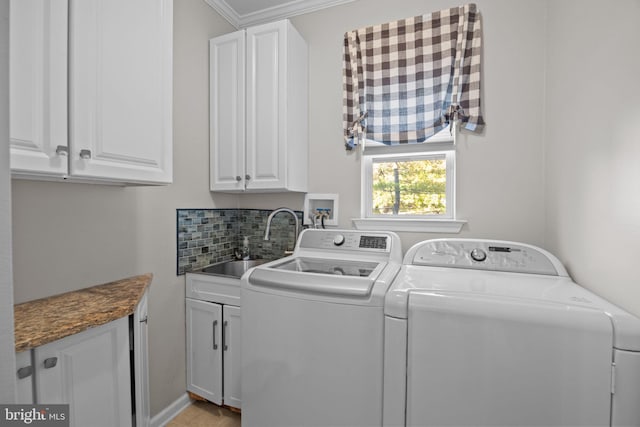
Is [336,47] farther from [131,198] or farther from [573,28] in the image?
[131,198]

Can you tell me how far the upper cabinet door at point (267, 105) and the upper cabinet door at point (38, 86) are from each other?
1.14 metres

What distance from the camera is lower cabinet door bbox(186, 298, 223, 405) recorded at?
1947 mm

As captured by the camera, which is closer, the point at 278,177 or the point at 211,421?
the point at 211,421

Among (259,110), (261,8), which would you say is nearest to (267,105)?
(259,110)

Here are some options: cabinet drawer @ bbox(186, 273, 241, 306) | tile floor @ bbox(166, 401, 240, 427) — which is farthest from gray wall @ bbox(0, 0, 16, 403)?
tile floor @ bbox(166, 401, 240, 427)

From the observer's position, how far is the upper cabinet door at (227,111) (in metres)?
2.18

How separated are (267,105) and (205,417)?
212cm

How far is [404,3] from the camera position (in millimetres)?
2076

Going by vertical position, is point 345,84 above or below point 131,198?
above

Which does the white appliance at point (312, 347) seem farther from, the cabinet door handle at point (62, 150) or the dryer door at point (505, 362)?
the cabinet door handle at point (62, 150)

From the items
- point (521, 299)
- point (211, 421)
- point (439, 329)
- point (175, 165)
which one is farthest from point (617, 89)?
point (211, 421)

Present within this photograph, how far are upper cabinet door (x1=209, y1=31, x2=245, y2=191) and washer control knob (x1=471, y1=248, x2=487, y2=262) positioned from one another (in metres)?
1.55

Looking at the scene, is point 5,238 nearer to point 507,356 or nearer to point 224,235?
point 507,356

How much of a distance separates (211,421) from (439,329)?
1.65m
